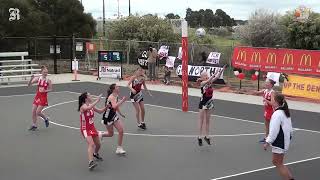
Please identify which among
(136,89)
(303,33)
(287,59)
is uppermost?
(303,33)

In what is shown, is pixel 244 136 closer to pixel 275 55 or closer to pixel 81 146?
pixel 81 146

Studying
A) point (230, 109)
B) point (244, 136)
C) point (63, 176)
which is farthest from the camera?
point (230, 109)

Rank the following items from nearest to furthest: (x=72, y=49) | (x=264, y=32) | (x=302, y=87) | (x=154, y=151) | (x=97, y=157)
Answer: (x=97, y=157), (x=154, y=151), (x=302, y=87), (x=72, y=49), (x=264, y=32)

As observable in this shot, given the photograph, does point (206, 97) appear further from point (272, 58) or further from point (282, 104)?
point (272, 58)

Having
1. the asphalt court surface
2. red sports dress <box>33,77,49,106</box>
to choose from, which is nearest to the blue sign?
the asphalt court surface

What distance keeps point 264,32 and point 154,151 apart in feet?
86.9

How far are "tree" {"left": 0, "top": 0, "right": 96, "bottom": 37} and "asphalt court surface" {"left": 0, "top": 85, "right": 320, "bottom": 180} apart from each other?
26.2 metres

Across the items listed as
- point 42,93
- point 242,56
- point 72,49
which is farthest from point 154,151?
point 72,49

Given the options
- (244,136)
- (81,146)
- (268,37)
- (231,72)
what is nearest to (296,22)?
(268,37)

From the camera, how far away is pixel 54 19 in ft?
156

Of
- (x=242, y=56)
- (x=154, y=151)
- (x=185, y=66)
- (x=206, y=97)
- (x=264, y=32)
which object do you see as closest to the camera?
(x=154, y=151)

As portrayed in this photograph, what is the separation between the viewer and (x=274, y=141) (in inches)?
329

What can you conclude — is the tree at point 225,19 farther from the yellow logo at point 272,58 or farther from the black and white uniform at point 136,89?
the black and white uniform at point 136,89

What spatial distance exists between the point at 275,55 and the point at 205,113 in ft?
34.8
